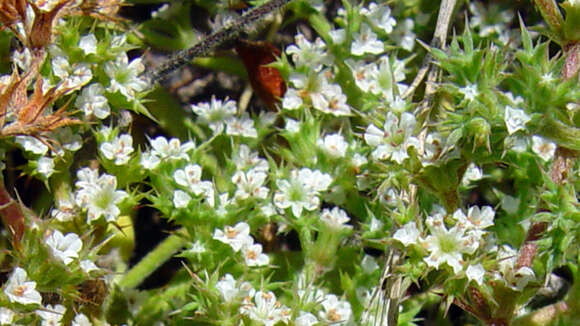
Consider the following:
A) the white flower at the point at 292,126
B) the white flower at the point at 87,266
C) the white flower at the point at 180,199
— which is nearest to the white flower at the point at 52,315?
the white flower at the point at 87,266

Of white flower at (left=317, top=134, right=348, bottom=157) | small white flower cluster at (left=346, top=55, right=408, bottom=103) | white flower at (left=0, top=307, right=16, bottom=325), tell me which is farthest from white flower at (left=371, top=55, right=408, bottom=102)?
white flower at (left=0, top=307, right=16, bottom=325)

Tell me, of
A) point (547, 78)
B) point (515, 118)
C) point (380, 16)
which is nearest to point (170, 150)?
point (380, 16)

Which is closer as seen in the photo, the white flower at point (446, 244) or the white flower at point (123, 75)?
the white flower at point (446, 244)

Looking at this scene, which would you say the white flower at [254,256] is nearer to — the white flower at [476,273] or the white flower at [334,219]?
the white flower at [334,219]

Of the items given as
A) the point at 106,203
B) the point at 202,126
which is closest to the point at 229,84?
the point at 202,126

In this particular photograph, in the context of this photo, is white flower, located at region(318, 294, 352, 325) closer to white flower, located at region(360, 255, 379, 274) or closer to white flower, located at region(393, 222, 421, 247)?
white flower, located at region(360, 255, 379, 274)

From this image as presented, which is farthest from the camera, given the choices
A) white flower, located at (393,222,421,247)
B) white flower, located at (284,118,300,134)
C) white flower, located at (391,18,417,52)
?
white flower, located at (391,18,417,52)
